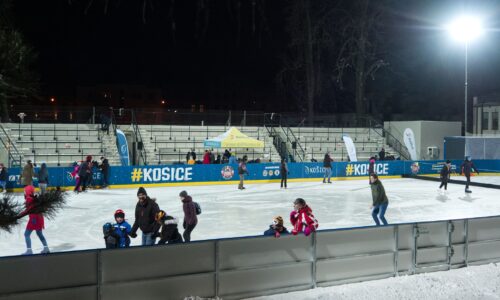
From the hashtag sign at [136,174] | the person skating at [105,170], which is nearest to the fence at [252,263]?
the person skating at [105,170]

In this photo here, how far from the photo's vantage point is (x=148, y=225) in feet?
29.3

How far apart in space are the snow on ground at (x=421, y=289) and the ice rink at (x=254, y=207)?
4668 mm

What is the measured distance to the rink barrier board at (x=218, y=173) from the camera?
22862 mm

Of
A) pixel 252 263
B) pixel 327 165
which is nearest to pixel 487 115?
pixel 327 165

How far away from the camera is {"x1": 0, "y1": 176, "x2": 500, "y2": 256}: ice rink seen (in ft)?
41.1

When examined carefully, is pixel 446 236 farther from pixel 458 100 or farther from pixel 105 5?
pixel 458 100

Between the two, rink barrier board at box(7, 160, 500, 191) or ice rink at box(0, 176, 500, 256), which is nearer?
ice rink at box(0, 176, 500, 256)

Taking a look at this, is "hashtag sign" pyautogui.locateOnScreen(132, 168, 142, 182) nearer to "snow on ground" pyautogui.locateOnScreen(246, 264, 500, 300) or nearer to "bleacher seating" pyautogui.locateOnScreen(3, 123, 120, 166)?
"bleacher seating" pyautogui.locateOnScreen(3, 123, 120, 166)

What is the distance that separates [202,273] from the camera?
7246 mm

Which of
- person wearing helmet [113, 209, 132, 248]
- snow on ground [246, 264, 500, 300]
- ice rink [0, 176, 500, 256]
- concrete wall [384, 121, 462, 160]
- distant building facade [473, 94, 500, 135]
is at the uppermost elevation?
distant building facade [473, 94, 500, 135]

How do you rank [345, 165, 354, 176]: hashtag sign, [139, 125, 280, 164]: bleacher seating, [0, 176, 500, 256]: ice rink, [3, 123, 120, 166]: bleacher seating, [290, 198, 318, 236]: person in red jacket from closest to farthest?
[290, 198, 318, 236]: person in red jacket, [0, 176, 500, 256]: ice rink, [3, 123, 120, 166]: bleacher seating, [345, 165, 354, 176]: hashtag sign, [139, 125, 280, 164]: bleacher seating

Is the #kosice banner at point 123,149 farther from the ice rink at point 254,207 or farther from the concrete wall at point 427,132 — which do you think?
the concrete wall at point 427,132

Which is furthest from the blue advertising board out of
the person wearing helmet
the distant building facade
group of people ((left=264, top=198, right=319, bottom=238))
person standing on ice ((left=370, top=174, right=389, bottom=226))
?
group of people ((left=264, top=198, right=319, bottom=238))

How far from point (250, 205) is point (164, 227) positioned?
9995 millimetres
